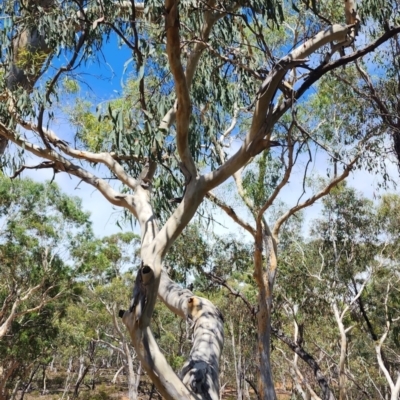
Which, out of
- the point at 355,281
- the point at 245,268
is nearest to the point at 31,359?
the point at 245,268

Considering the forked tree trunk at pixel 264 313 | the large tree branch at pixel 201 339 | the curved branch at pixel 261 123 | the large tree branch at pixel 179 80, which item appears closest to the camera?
the large tree branch at pixel 201 339

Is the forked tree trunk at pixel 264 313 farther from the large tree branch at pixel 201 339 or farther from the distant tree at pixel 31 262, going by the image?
the distant tree at pixel 31 262

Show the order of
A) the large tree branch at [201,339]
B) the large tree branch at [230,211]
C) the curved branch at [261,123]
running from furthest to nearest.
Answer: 1. the large tree branch at [230,211]
2. the curved branch at [261,123]
3. the large tree branch at [201,339]

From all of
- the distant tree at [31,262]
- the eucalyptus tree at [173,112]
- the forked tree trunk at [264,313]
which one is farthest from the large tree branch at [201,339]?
the distant tree at [31,262]

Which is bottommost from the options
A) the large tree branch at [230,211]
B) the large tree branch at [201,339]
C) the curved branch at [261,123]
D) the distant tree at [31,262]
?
the large tree branch at [201,339]

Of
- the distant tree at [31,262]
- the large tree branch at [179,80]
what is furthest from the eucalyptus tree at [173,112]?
the distant tree at [31,262]

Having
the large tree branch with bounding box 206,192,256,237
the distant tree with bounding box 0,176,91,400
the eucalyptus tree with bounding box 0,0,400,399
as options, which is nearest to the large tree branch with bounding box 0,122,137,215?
the eucalyptus tree with bounding box 0,0,400,399

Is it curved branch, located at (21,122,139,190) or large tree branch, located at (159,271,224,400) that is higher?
curved branch, located at (21,122,139,190)

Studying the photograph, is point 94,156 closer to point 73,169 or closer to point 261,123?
point 73,169

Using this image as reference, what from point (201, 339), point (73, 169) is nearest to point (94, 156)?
point (73, 169)

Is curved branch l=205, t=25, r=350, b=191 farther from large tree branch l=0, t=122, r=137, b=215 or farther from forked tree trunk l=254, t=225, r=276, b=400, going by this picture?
forked tree trunk l=254, t=225, r=276, b=400

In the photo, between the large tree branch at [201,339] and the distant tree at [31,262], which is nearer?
the large tree branch at [201,339]

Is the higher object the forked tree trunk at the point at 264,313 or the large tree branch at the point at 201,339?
the forked tree trunk at the point at 264,313

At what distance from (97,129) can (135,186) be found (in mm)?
2320
